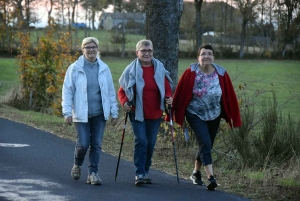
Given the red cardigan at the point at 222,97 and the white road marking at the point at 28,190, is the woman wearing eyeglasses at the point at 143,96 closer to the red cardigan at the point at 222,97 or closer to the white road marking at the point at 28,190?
the red cardigan at the point at 222,97

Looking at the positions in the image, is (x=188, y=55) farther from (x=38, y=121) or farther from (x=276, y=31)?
(x=38, y=121)

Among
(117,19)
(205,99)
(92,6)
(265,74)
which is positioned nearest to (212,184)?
(205,99)

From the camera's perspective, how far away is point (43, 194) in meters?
8.06

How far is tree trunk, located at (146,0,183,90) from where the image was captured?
1344 cm

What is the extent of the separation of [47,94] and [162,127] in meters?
8.33

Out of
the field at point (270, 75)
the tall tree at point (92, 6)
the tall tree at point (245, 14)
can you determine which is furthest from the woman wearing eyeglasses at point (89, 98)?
the tall tree at point (92, 6)

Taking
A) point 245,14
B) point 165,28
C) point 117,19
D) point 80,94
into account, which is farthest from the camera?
point 117,19

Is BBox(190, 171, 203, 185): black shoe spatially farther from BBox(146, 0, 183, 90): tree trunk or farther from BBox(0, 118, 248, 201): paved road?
BBox(146, 0, 183, 90): tree trunk

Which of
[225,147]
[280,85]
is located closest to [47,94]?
[225,147]

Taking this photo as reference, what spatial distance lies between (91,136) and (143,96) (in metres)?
0.84

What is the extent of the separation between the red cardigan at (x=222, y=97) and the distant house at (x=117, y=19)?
6620cm

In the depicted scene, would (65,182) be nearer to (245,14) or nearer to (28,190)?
(28,190)

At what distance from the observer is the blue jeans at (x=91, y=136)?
8867mm

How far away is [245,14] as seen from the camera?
65750 millimetres
